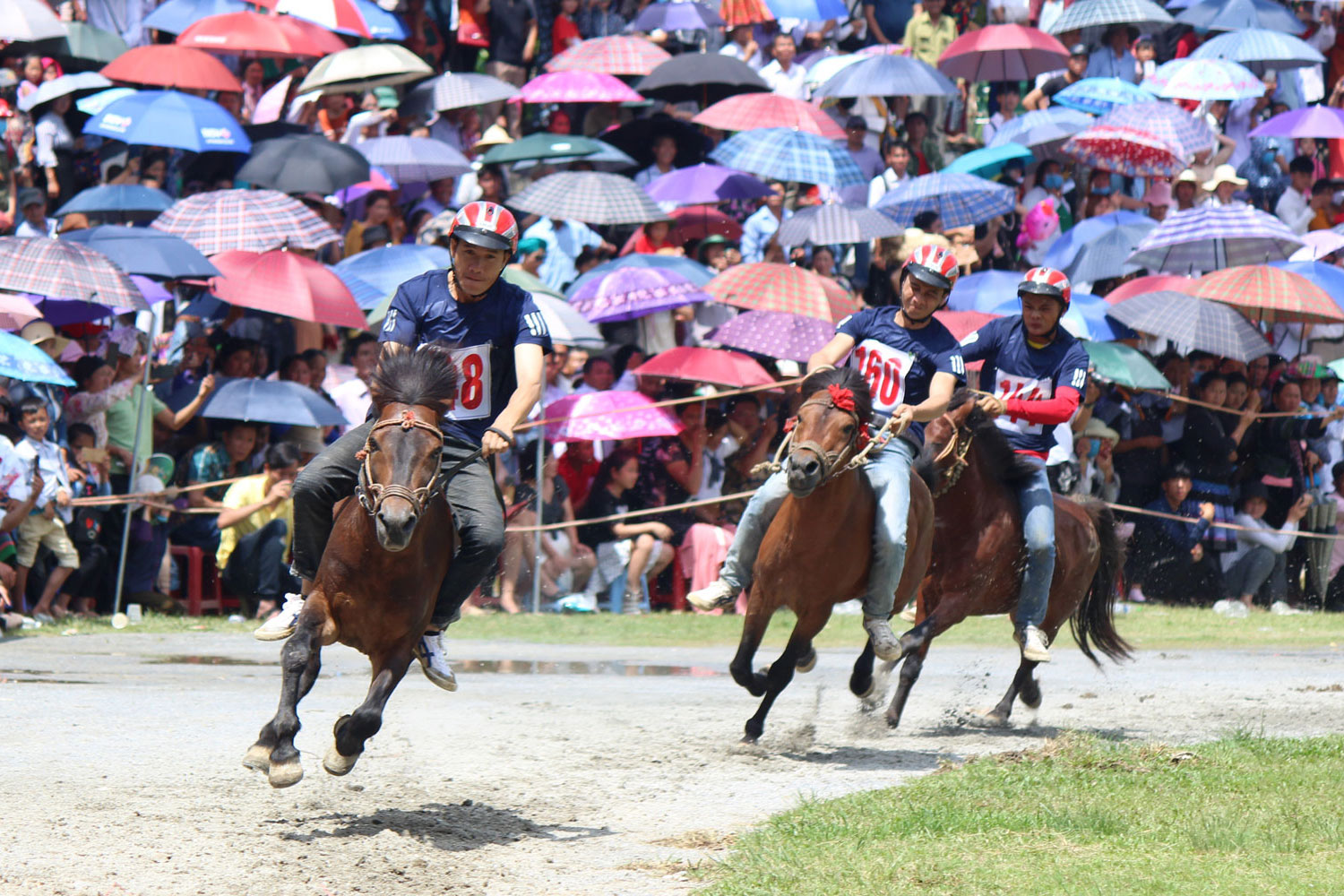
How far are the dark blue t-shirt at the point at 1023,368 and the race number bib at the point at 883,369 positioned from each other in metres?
0.79

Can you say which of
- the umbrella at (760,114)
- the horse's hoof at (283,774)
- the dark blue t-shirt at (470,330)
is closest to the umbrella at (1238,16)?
the umbrella at (760,114)

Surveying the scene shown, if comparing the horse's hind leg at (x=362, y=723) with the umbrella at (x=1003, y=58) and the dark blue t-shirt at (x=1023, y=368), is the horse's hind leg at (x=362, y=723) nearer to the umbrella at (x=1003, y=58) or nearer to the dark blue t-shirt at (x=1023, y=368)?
the dark blue t-shirt at (x=1023, y=368)

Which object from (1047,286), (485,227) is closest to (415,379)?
(485,227)

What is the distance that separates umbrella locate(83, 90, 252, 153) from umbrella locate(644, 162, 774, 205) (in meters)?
4.33

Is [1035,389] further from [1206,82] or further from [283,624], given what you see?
[1206,82]

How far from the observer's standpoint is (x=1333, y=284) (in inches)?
723

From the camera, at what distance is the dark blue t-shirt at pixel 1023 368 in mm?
10594

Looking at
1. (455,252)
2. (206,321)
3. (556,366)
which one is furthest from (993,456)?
(206,321)

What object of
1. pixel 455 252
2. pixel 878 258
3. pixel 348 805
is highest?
pixel 878 258

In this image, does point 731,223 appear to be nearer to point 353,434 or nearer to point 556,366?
point 556,366

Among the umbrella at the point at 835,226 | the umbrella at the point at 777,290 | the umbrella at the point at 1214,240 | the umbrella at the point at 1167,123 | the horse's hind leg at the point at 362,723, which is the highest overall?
the umbrella at the point at 1167,123

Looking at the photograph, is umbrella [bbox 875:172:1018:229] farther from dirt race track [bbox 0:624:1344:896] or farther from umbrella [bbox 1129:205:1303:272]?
dirt race track [bbox 0:624:1344:896]

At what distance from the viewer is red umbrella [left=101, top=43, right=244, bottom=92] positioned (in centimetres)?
1784

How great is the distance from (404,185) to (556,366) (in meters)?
4.04
